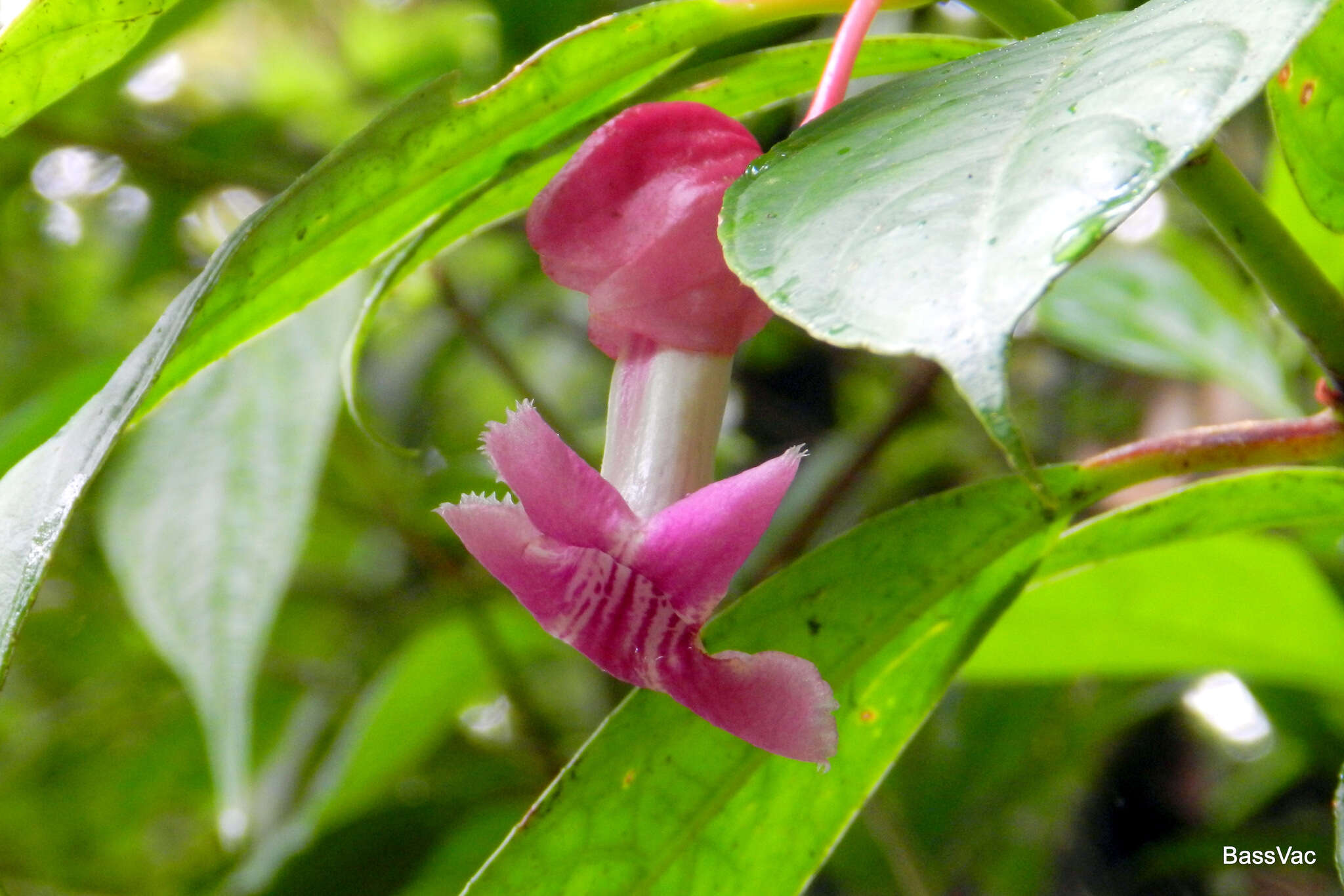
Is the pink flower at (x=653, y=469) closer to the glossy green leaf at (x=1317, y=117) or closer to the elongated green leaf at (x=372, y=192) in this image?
the elongated green leaf at (x=372, y=192)

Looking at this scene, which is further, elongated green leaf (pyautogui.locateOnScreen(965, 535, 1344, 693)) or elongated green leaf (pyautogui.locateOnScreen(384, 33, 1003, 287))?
elongated green leaf (pyautogui.locateOnScreen(965, 535, 1344, 693))

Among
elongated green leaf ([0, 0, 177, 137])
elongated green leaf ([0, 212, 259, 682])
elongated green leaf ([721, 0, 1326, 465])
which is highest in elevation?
elongated green leaf ([0, 0, 177, 137])

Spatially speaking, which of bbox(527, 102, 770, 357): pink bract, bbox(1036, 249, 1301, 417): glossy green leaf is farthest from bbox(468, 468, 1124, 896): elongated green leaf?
bbox(1036, 249, 1301, 417): glossy green leaf

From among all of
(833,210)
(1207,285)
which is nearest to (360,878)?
(833,210)

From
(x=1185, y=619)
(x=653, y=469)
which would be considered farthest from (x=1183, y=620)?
(x=653, y=469)

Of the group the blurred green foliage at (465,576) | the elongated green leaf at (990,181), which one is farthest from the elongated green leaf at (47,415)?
the elongated green leaf at (990,181)

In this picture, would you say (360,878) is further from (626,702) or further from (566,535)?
(566,535)

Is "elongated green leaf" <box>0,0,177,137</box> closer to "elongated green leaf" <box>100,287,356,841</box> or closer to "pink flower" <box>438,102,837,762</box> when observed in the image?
"pink flower" <box>438,102,837,762</box>
